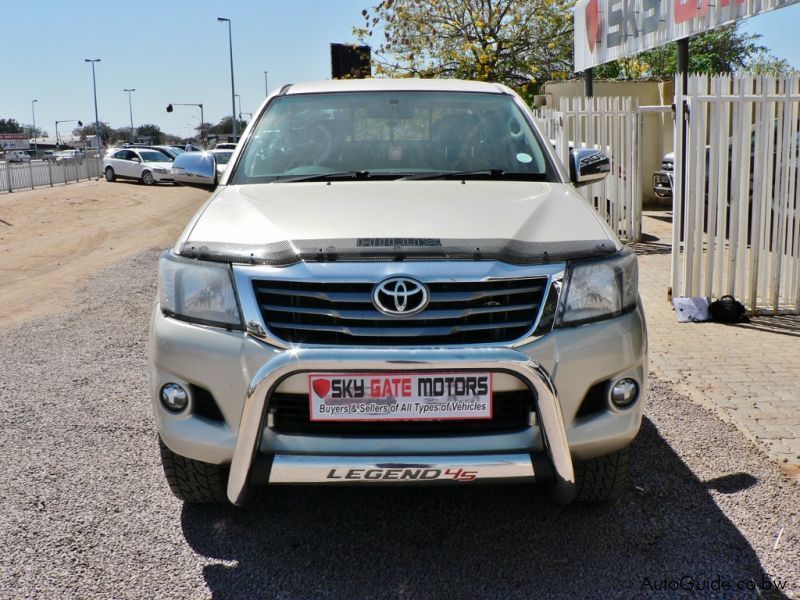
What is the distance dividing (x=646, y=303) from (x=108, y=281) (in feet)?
20.2

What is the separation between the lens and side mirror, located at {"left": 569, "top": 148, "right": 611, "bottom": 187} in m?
4.59

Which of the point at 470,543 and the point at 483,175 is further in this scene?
the point at 483,175

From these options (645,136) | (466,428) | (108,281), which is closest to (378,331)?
(466,428)

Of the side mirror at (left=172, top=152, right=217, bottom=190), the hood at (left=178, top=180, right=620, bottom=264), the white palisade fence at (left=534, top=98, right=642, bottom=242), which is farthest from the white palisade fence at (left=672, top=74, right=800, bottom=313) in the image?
the side mirror at (left=172, top=152, right=217, bottom=190)

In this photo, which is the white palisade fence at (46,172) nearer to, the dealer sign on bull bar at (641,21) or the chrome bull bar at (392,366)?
the dealer sign on bull bar at (641,21)

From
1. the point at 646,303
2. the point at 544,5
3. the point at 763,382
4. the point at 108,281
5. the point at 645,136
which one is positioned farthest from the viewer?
the point at 544,5

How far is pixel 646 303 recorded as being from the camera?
315 inches

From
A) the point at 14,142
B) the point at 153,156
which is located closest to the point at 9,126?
the point at 14,142

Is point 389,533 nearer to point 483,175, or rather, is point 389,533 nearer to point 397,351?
point 397,351

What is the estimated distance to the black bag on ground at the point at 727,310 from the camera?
23.4 ft

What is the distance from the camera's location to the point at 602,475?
11.1ft

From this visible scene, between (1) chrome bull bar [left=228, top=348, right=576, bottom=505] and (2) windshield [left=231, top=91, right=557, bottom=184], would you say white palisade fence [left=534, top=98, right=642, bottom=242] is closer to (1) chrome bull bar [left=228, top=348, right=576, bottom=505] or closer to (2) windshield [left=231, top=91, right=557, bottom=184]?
(2) windshield [left=231, top=91, right=557, bottom=184]

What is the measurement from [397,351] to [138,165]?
116 ft

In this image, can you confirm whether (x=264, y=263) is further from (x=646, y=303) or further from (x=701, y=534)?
(x=646, y=303)
